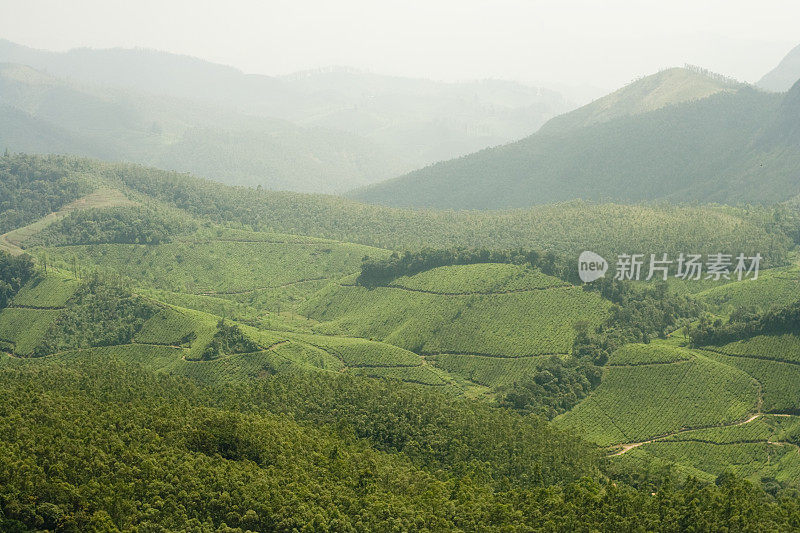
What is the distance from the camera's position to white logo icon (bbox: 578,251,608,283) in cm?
14012

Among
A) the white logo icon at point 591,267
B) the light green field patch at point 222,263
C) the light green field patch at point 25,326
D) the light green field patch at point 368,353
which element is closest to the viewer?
the light green field patch at point 368,353

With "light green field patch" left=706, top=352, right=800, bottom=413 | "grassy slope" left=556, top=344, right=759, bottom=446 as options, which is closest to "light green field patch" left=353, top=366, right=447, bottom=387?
"grassy slope" left=556, top=344, right=759, bottom=446

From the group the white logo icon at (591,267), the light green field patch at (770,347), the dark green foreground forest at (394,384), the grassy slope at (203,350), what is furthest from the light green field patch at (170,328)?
the light green field patch at (770,347)

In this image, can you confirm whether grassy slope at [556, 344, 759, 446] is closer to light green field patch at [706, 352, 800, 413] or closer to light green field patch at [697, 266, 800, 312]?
light green field patch at [706, 352, 800, 413]

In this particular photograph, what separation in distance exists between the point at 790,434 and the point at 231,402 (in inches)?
2489

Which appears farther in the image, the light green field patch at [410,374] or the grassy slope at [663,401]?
the light green field patch at [410,374]

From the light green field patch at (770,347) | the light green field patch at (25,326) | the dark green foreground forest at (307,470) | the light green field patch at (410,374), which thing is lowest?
the light green field patch at (25,326)

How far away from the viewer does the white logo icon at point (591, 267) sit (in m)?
140

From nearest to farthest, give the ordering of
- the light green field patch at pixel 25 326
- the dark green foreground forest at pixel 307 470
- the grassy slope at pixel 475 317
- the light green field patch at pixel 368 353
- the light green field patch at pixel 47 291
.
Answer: the dark green foreground forest at pixel 307 470
the light green field patch at pixel 368 353
the grassy slope at pixel 475 317
the light green field patch at pixel 25 326
the light green field patch at pixel 47 291

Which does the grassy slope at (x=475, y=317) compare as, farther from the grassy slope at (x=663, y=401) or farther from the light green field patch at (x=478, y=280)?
the grassy slope at (x=663, y=401)

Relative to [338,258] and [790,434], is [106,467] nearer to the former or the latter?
[790,434]

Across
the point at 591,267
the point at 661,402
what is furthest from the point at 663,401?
the point at 591,267

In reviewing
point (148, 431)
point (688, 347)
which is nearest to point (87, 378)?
point (148, 431)

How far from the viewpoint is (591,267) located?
144 meters
